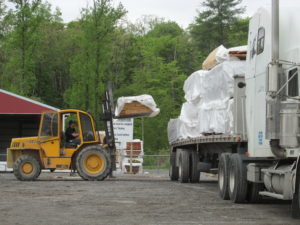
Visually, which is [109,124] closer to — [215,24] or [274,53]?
[274,53]

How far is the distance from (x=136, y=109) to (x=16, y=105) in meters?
12.1

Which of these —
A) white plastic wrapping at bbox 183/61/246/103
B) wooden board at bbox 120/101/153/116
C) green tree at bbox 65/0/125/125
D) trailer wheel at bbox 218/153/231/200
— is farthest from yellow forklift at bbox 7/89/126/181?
green tree at bbox 65/0/125/125

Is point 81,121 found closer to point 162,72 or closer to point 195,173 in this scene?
point 195,173

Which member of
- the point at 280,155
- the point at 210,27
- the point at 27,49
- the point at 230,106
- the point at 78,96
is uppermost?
the point at 210,27

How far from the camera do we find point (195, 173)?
23609 millimetres

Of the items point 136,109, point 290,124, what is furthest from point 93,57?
point 290,124

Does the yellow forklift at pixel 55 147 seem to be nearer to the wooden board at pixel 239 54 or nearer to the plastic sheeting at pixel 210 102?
the plastic sheeting at pixel 210 102

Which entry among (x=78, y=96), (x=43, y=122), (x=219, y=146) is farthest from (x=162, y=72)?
(x=219, y=146)

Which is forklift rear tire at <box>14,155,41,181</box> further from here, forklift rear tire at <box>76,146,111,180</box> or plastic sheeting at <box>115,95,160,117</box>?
plastic sheeting at <box>115,95,160,117</box>

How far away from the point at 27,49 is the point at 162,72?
2392 cm

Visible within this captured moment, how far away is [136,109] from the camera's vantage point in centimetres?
2708

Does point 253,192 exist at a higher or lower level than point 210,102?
lower

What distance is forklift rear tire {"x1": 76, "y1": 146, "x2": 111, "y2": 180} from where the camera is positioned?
2441cm

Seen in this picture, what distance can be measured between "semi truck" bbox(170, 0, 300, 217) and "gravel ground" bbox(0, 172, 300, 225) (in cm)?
53
